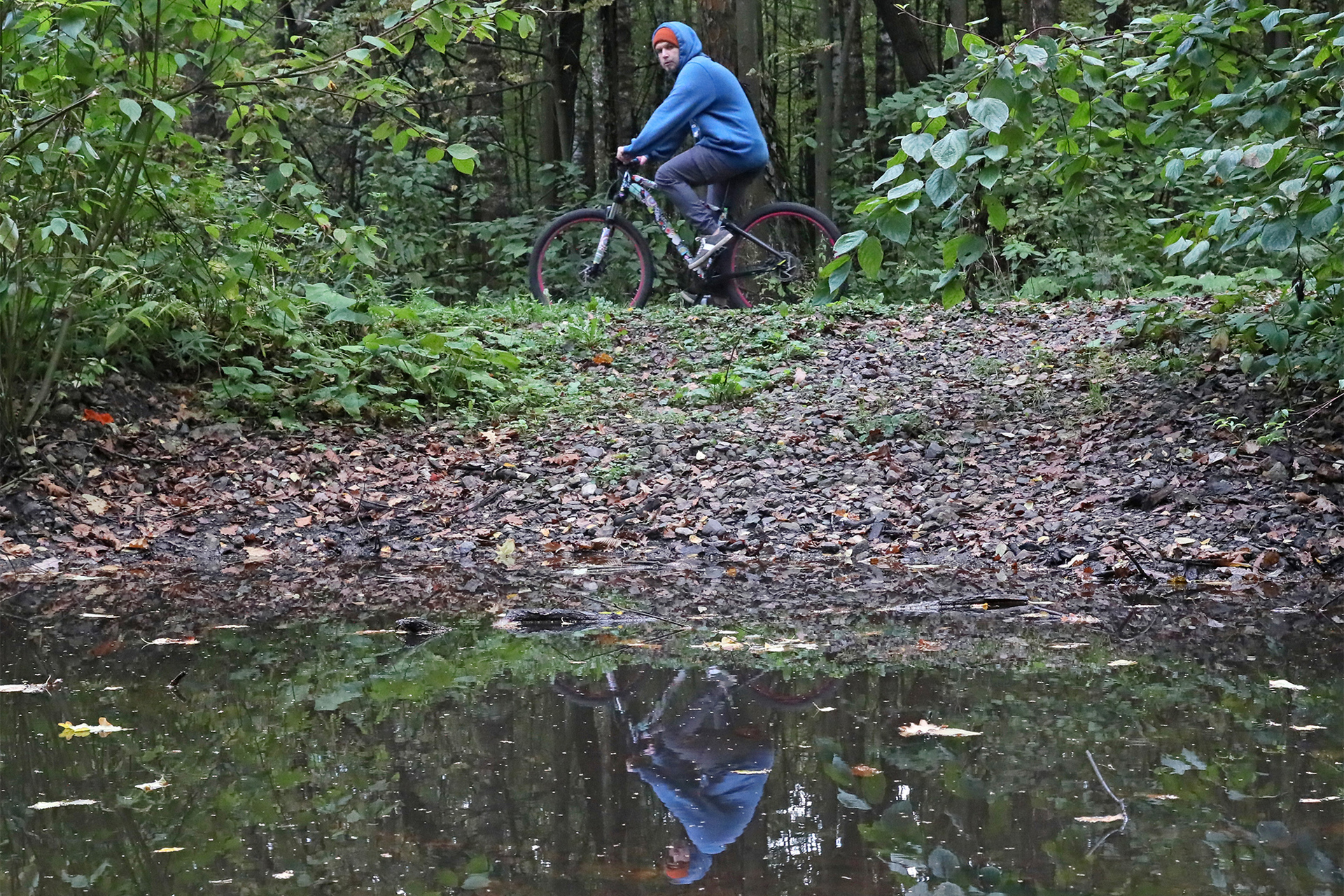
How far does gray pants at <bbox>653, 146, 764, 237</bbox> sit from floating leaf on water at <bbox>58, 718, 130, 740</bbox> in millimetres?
6924

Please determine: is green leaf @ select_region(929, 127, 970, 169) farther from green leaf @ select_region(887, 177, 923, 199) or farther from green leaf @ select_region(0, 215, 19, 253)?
green leaf @ select_region(0, 215, 19, 253)

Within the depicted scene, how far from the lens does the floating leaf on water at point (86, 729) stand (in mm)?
2785

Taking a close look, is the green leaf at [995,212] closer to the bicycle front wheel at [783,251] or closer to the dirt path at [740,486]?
the dirt path at [740,486]

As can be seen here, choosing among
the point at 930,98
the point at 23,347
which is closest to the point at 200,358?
the point at 23,347

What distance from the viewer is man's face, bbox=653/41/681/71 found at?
30.2 feet

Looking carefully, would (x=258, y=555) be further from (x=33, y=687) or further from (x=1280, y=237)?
(x=1280, y=237)

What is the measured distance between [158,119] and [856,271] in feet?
27.9

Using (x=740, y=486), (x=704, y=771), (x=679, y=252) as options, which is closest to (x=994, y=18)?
(x=679, y=252)

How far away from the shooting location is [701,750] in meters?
2.70

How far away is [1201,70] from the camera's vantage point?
17.5ft

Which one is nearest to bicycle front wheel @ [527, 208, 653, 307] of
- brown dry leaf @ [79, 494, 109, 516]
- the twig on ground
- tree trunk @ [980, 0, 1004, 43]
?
brown dry leaf @ [79, 494, 109, 516]

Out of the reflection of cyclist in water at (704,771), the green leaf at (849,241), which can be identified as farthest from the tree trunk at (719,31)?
the reflection of cyclist in water at (704,771)

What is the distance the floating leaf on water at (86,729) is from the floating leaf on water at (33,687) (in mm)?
395

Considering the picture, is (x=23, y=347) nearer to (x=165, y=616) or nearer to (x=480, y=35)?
(x=165, y=616)
